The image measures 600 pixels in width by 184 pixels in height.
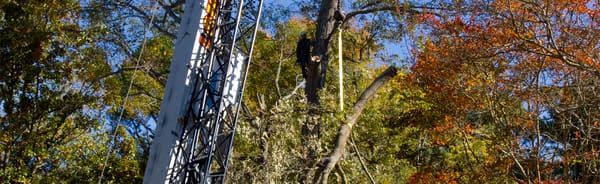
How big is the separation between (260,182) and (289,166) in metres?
0.41

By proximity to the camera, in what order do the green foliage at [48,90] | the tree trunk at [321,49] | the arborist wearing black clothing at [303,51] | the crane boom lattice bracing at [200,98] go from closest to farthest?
the crane boom lattice bracing at [200,98] → the tree trunk at [321,49] → the arborist wearing black clothing at [303,51] → the green foliage at [48,90]

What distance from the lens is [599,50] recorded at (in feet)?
25.5

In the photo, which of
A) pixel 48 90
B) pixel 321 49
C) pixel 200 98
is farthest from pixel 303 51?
pixel 48 90

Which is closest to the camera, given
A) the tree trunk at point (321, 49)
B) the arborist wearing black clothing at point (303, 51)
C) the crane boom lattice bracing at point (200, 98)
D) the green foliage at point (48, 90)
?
the crane boom lattice bracing at point (200, 98)

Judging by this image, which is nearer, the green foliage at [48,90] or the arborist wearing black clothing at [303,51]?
the arborist wearing black clothing at [303,51]

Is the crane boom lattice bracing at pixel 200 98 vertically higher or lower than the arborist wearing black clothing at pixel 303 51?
lower

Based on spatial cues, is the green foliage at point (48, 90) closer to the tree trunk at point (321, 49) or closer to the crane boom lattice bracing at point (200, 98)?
the tree trunk at point (321, 49)

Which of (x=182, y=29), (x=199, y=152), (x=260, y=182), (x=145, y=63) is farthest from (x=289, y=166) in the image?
(x=145, y=63)

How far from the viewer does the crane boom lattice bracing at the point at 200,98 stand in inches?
272

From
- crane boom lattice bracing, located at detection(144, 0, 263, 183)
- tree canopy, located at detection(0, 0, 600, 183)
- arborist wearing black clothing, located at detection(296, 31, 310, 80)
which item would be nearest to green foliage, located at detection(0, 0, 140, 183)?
tree canopy, located at detection(0, 0, 600, 183)

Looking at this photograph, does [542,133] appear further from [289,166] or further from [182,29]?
[182,29]

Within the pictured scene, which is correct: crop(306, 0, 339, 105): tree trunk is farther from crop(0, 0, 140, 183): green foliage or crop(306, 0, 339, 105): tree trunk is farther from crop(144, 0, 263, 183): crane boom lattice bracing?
crop(0, 0, 140, 183): green foliage

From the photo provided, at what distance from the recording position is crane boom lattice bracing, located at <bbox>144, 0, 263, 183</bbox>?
22.7ft

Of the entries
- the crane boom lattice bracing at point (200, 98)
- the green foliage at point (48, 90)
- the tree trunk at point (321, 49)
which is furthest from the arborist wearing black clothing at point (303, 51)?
the green foliage at point (48, 90)
